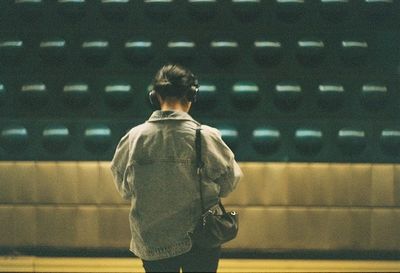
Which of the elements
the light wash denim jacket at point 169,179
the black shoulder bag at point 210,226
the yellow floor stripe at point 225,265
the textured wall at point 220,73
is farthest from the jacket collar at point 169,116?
the yellow floor stripe at point 225,265

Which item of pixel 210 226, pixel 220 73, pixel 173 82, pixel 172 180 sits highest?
pixel 220 73

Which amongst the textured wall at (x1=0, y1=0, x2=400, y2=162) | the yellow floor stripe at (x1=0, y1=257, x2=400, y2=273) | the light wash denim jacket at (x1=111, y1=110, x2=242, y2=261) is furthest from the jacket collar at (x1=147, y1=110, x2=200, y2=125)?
the yellow floor stripe at (x1=0, y1=257, x2=400, y2=273)

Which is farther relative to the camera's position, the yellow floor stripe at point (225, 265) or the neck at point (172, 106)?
the yellow floor stripe at point (225, 265)

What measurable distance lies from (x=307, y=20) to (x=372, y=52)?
0.67 metres

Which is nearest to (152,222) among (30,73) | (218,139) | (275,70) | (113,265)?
(218,139)

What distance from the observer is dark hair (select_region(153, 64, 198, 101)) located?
Result: 2.40 metres

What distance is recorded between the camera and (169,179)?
2354mm

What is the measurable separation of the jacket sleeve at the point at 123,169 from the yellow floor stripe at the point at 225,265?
2212 millimetres

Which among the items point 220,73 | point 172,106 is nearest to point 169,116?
point 172,106

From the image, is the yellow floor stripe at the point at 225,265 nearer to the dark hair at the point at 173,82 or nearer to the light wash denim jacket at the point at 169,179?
the light wash denim jacket at the point at 169,179

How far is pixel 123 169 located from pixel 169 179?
0.28 meters

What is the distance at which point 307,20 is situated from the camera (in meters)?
4.70

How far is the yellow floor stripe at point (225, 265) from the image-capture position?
4520 mm

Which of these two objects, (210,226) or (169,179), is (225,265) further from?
(169,179)
